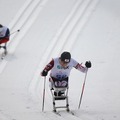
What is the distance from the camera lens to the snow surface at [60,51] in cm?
867

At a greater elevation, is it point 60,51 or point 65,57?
point 65,57

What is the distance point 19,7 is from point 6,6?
0.61m

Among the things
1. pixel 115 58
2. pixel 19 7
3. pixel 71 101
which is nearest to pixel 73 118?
pixel 71 101

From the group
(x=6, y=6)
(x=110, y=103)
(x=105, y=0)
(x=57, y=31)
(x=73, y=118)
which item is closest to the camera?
(x=73, y=118)

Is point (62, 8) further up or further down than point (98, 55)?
further up

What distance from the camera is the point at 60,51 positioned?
41.8 feet

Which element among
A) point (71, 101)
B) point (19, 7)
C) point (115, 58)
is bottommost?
point (71, 101)

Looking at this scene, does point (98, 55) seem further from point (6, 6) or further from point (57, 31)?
point (6, 6)

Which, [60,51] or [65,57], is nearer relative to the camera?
[65,57]

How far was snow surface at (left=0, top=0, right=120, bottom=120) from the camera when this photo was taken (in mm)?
8672

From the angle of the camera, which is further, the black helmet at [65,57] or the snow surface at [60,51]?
the snow surface at [60,51]

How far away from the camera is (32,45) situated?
13078mm

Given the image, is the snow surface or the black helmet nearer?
the black helmet

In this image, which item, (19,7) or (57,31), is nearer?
(57,31)
